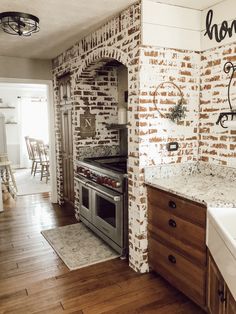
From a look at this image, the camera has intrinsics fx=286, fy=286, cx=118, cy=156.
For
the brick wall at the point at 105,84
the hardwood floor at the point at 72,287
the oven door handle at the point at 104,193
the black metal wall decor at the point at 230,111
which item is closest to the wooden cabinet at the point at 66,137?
the brick wall at the point at 105,84

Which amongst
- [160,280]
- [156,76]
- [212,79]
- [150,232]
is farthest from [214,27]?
[160,280]

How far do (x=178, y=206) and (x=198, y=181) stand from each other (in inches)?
16.3

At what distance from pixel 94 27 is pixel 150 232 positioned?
2215 mm

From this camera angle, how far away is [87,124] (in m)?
3.89

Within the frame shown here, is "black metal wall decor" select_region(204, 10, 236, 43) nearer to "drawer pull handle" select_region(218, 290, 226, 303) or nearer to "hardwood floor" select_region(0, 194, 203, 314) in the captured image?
"drawer pull handle" select_region(218, 290, 226, 303)

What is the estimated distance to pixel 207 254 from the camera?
A: 1.96 metres

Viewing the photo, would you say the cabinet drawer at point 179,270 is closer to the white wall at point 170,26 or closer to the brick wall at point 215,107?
the brick wall at point 215,107

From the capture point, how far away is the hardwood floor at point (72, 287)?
2.20 metres

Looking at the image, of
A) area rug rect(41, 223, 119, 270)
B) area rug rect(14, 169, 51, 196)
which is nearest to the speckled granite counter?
area rug rect(41, 223, 119, 270)

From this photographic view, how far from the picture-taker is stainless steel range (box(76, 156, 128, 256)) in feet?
9.30

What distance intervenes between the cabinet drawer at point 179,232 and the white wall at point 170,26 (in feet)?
4.83

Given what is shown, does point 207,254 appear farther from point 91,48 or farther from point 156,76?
point 91,48

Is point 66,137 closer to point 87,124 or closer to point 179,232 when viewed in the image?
point 87,124

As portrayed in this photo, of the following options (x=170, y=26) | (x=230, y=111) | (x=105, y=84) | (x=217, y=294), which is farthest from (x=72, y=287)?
(x=105, y=84)
